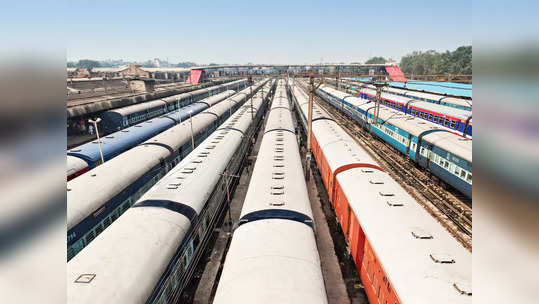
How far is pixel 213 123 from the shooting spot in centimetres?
4081

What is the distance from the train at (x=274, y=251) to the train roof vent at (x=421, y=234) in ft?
14.4

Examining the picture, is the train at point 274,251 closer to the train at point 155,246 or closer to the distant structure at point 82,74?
the train at point 155,246

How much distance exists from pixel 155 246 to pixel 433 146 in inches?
1002

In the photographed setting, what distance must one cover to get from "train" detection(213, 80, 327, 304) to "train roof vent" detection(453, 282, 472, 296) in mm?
4474

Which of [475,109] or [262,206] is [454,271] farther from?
[475,109]

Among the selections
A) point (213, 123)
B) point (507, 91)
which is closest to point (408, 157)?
point (213, 123)

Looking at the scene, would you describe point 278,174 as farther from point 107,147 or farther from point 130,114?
point 130,114

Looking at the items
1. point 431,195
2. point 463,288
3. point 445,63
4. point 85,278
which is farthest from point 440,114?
point 445,63

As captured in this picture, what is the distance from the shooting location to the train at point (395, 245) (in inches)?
372

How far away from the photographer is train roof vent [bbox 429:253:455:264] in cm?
1028

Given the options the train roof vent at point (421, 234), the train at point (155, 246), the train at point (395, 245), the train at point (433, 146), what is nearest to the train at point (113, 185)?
the train at point (155, 246)

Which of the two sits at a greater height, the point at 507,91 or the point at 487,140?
the point at 507,91

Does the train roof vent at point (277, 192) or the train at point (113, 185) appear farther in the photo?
the train roof vent at point (277, 192)

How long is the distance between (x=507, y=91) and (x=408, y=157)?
33.8 metres
